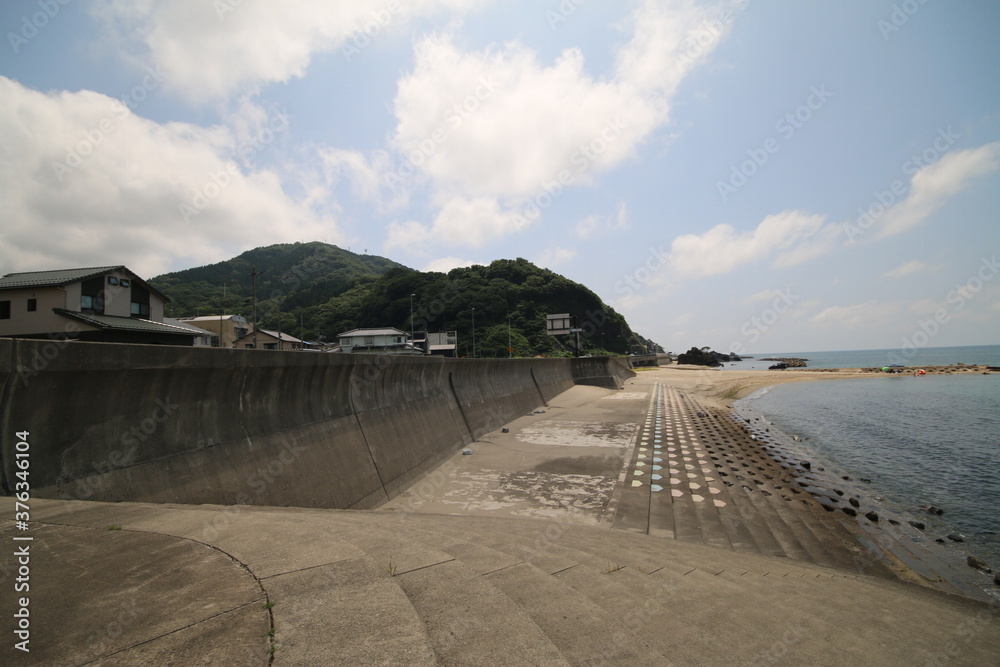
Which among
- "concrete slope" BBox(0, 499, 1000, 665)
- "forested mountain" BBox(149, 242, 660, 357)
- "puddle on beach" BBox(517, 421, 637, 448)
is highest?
"forested mountain" BBox(149, 242, 660, 357)

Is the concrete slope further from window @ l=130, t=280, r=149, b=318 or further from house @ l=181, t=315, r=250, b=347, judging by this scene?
house @ l=181, t=315, r=250, b=347

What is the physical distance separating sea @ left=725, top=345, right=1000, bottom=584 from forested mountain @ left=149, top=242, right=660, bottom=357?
4854cm

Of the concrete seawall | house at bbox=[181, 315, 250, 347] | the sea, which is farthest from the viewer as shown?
house at bbox=[181, 315, 250, 347]

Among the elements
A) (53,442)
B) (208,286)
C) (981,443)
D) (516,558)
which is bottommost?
(981,443)

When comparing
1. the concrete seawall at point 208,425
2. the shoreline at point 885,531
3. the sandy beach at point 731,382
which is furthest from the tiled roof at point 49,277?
the sandy beach at point 731,382

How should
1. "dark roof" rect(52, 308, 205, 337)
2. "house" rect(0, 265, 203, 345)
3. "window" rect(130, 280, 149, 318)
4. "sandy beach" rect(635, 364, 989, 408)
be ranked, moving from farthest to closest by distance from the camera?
1. "sandy beach" rect(635, 364, 989, 408)
2. "window" rect(130, 280, 149, 318)
3. "house" rect(0, 265, 203, 345)
4. "dark roof" rect(52, 308, 205, 337)

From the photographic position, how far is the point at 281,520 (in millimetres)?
4867

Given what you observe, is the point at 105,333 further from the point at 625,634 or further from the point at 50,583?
the point at 625,634

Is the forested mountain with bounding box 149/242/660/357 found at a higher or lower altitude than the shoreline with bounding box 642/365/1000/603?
higher

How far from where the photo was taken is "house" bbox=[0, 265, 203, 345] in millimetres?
22578

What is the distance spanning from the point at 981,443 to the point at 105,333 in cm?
4412

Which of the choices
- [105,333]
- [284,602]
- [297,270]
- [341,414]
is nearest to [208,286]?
[297,270]

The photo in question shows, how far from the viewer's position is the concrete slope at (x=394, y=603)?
2459mm

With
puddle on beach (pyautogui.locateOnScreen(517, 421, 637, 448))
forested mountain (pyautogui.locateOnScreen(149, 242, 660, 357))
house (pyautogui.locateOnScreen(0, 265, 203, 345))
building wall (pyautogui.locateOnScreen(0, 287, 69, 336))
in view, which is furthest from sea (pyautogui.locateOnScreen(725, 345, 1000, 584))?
forested mountain (pyautogui.locateOnScreen(149, 242, 660, 357))
